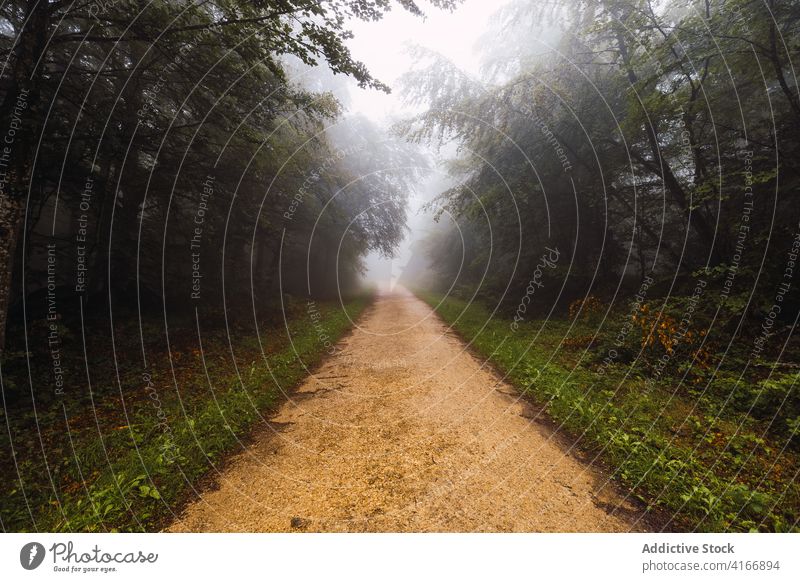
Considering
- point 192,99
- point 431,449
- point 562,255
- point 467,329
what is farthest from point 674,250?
point 192,99

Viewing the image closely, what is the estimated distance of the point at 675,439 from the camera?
458 cm

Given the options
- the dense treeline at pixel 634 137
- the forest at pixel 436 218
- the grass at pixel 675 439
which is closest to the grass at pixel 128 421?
the forest at pixel 436 218

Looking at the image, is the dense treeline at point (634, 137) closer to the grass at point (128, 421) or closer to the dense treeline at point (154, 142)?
the dense treeline at point (154, 142)

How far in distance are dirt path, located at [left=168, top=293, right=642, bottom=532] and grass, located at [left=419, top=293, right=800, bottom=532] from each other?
21.2 inches

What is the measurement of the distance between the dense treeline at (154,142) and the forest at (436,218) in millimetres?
76

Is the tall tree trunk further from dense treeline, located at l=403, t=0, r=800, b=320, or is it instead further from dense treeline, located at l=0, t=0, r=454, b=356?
dense treeline, located at l=403, t=0, r=800, b=320

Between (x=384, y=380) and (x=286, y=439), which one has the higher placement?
(x=384, y=380)

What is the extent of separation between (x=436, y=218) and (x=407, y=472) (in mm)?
10650

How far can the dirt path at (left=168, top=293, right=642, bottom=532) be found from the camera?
10.5 feet

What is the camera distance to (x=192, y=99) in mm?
6781

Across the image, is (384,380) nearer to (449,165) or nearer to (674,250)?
(674,250)

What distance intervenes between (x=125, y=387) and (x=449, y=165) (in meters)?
15.7

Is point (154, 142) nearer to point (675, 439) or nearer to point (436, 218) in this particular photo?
point (436, 218)

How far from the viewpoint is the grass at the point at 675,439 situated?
3.34m
